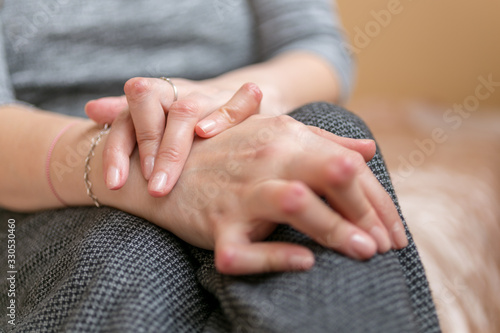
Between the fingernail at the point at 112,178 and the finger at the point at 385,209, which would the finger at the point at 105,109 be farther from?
the finger at the point at 385,209

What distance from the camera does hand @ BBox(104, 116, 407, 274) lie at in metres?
0.39

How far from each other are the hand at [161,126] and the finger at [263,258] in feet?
0.38

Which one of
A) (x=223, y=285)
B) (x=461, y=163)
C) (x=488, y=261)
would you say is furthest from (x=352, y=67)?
(x=223, y=285)

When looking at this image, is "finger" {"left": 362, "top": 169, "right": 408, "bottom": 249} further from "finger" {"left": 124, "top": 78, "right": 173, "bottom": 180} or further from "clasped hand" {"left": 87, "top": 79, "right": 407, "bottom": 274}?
"finger" {"left": 124, "top": 78, "right": 173, "bottom": 180}

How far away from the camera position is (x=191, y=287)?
0.45 meters

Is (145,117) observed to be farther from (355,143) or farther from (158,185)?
(355,143)

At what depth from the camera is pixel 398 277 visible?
0.39m

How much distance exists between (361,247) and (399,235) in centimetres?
6

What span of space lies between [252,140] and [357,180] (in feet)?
0.36

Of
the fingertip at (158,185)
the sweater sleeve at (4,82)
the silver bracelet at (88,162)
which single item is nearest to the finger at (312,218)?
the fingertip at (158,185)

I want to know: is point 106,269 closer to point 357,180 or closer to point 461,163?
point 357,180
